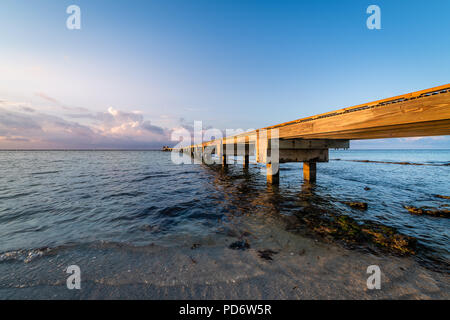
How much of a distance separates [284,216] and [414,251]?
132 inches

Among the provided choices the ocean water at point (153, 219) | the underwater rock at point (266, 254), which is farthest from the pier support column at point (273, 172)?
the underwater rock at point (266, 254)

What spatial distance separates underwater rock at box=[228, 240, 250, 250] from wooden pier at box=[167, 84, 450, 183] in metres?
5.62

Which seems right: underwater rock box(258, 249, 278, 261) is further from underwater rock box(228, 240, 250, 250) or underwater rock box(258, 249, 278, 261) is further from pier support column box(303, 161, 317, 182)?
pier support column box(303, 161, 317, 182)

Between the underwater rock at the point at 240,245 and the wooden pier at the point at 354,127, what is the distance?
5618mm

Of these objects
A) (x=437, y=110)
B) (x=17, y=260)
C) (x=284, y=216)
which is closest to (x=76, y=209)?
(x=17, y=260)

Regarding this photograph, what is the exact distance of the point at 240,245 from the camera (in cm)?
436

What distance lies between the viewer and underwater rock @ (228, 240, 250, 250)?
421cm

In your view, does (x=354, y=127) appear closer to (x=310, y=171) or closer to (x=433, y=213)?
(x=433, y=213)

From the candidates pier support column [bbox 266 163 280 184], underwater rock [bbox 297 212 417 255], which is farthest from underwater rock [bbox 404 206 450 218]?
pier support column [bbox 266 163 280 184]

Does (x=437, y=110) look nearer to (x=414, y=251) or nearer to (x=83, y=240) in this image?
(x=414, y=251)

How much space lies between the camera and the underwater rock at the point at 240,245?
4.21 m

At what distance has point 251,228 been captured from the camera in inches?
213

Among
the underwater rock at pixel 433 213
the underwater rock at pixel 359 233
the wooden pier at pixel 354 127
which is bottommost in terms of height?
the underwater rock at pixel 433 213

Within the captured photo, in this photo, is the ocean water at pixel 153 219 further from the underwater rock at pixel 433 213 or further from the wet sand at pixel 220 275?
the underwater rock at pixel 433 213
